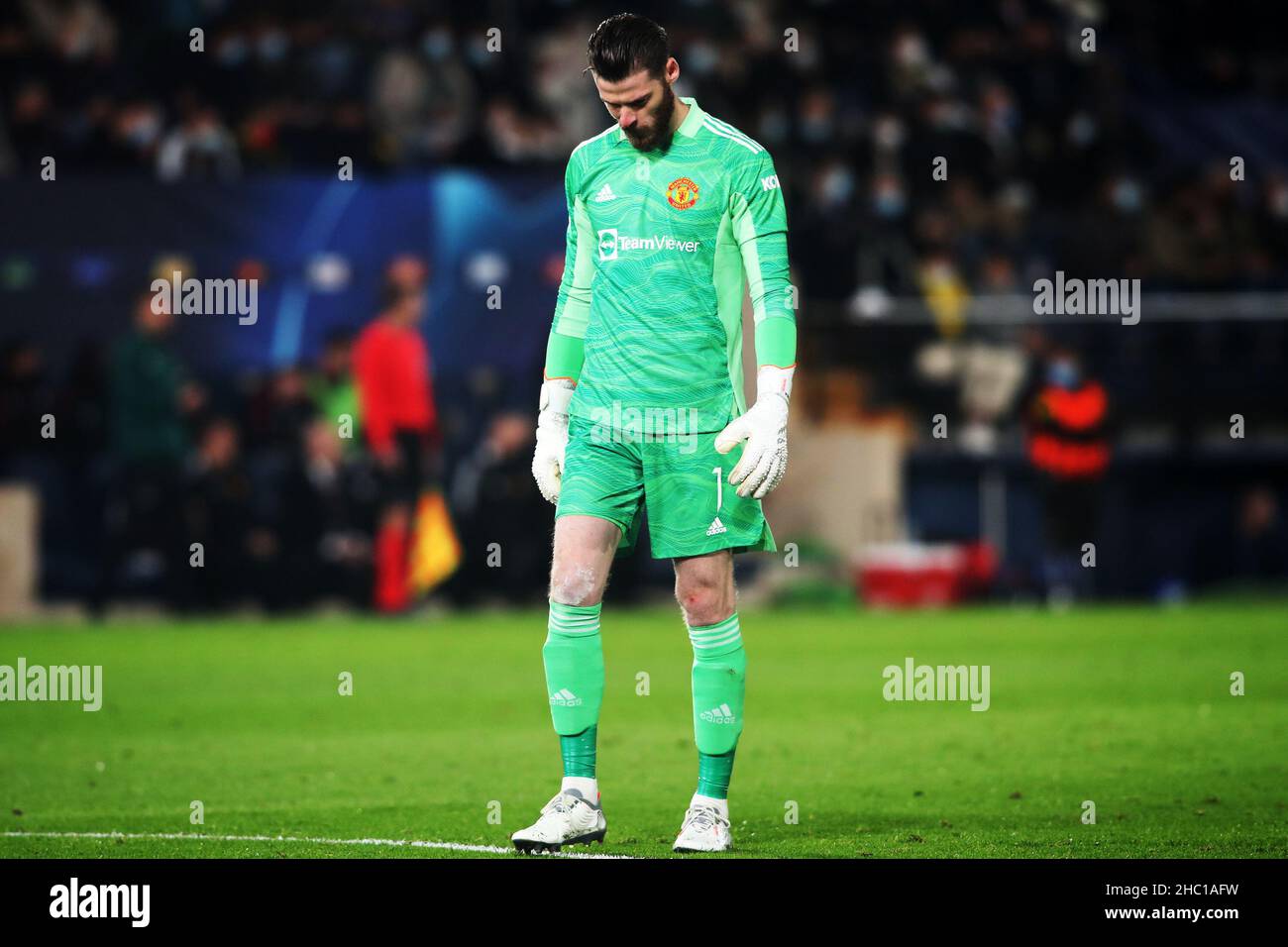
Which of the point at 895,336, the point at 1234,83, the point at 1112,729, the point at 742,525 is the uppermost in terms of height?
the point at 1234,83

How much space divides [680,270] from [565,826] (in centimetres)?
179

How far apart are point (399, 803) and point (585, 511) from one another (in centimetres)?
175

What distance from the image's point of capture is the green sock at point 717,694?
7.15m

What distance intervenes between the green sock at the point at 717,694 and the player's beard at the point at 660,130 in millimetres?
1547

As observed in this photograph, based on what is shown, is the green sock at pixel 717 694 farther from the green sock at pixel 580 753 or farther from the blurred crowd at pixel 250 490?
the blurred crowd at pixel 250 490

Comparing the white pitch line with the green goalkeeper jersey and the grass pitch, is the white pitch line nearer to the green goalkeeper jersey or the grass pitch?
the grass pitch

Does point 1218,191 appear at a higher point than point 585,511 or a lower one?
higher

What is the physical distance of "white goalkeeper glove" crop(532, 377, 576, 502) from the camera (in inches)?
289

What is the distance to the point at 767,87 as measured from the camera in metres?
22.6

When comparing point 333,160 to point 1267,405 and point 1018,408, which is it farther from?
point 1267,405

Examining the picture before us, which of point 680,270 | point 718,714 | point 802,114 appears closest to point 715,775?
point 718,714

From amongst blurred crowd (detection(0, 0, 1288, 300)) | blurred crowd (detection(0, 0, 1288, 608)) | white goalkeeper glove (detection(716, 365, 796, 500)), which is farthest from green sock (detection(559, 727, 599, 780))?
blurred crowd (detection(0, 0, 1288, 300))
